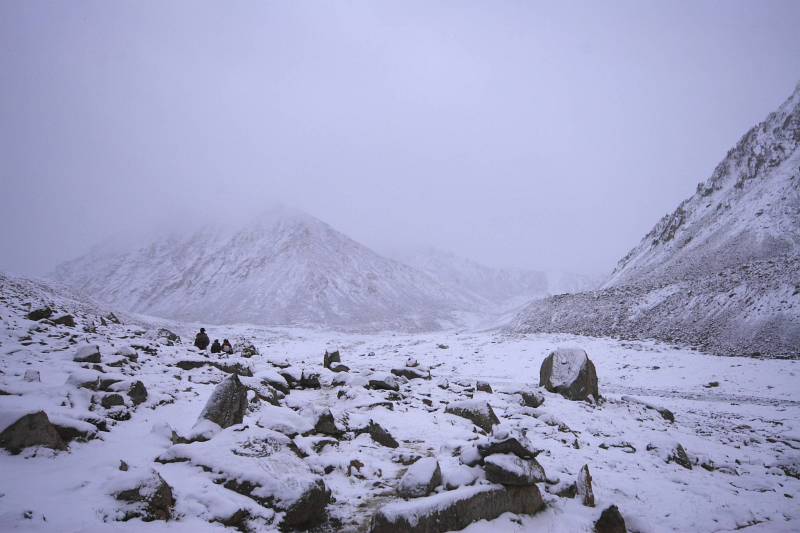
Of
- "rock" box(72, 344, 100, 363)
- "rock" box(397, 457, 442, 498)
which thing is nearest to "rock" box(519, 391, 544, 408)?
"rock" box(397, 457, 442, 498)

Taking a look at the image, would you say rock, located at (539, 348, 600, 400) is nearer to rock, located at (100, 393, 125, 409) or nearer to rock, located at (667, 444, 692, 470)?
rock, located at (667, 444, 692, 470)

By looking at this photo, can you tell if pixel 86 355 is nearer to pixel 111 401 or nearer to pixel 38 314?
pixel 111 401

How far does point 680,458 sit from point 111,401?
17.0m

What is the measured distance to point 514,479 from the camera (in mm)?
8000

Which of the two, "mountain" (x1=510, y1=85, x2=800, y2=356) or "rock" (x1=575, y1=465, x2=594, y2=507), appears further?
"mountain" (x1=510, y1=85, x2=800, y2=356)

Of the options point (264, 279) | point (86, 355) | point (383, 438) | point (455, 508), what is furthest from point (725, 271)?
point (264, 279)

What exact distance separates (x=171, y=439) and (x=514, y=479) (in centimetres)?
787

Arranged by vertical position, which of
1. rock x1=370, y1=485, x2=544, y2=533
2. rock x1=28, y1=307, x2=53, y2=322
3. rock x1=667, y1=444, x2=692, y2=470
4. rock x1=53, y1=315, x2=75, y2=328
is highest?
rock x1=28, y1=307, x2=53, y2=322

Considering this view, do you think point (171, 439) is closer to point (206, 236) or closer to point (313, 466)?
point (313, 466)

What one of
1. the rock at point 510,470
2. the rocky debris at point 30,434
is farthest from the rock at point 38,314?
the rock at point 510,470

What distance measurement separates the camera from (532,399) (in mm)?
18047

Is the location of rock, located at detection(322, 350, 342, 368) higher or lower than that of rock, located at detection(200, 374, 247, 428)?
lower

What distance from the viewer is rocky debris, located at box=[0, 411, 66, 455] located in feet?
22.5

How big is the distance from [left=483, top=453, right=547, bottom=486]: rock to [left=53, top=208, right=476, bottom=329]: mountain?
101m
